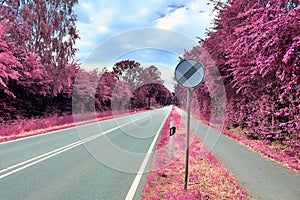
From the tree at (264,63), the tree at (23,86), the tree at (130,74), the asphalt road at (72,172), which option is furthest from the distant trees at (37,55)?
the tree at (264,63)

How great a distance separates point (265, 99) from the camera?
423 inches

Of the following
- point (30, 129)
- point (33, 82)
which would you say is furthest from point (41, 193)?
point (33, 82)

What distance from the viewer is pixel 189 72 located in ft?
17.5

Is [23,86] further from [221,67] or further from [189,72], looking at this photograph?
[189,72]

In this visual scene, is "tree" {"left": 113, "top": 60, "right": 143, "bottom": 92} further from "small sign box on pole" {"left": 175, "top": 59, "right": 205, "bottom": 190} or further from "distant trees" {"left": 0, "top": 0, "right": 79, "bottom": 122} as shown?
"small sign box on pole" {"left": 175, "top": 59, "right": 205, "bottom": 190}

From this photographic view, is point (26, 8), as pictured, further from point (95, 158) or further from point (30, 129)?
point (95, 158)

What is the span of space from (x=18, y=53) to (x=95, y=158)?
47.7 ft

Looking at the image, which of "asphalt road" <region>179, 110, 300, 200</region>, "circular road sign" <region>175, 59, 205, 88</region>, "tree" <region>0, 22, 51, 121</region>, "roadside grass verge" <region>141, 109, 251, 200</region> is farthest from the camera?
"tree" <region>0, 22, 51, 121</region>

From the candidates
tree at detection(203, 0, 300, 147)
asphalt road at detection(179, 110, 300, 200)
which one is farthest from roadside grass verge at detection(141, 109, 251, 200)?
tree at detection(203, 0, 300, 147)

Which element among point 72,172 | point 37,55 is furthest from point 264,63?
point 37,55

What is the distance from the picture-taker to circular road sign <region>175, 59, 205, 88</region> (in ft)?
17.3

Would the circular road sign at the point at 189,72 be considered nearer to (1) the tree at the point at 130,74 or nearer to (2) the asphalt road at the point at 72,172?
(2) the asphalt road at the point at 72,172

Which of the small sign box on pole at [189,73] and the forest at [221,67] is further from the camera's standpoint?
the forest at [221,67]

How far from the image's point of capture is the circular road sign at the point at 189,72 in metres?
5.26
